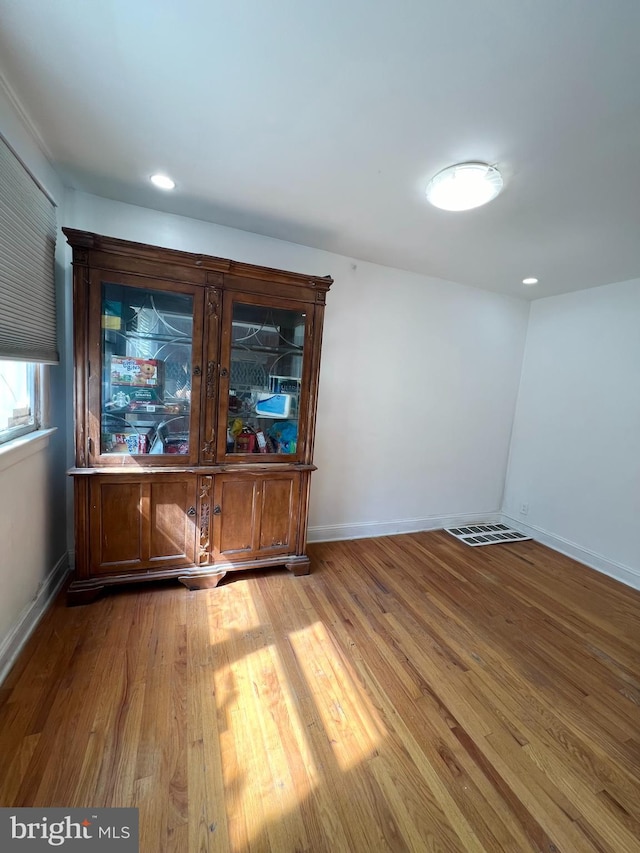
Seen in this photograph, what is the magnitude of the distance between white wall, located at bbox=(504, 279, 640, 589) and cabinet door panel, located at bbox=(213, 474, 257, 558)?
284 cm

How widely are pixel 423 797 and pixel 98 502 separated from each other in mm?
1984

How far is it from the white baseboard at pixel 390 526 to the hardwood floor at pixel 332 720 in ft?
2.30

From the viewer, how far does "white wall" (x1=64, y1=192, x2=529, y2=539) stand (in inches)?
107

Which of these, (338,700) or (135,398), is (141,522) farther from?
(338,700)

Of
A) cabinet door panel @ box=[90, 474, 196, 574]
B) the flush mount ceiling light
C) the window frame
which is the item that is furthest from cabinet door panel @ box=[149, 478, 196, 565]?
the flush mount ceiling light

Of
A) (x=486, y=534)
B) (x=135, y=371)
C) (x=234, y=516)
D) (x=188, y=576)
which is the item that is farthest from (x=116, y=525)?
(x=486, y=534)

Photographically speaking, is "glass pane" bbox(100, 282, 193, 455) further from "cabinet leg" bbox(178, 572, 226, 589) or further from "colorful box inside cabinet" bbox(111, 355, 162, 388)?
"cabinet leg" bbox(178, 572, 226, 589)

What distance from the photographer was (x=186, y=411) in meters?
2.08

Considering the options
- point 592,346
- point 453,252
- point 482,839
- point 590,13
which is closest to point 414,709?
point 482,839

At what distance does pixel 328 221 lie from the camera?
2.13 meters

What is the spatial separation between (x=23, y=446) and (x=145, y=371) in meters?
0.70

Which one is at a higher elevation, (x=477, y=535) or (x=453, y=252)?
(x=453, y=252)

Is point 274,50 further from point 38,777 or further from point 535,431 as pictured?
point 535,431

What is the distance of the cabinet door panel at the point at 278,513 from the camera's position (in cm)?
229
